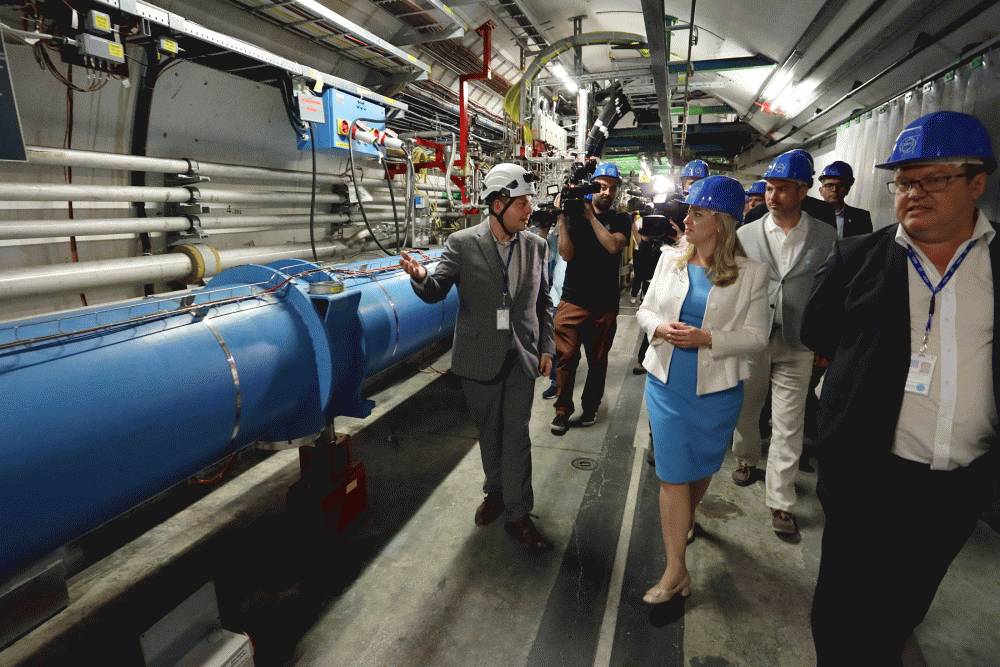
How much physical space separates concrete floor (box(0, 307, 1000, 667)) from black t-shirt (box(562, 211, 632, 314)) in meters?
1.05

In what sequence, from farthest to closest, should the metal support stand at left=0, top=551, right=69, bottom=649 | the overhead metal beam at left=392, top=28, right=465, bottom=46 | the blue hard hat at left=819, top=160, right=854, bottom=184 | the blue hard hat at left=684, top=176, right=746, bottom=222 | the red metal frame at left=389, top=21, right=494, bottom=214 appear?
the red metal frame at left=389, top=21, right=494, bottom=214
the overhead metal beam at left=392, top=28, right=465, bottom=46
the blue hard hat at left=819, top=160, right=854, bottom=184
the blue hard hat at left=684, top=176, right=746, bottom=222
the metal support stand at left=0, top=551, right=69, bottom=649

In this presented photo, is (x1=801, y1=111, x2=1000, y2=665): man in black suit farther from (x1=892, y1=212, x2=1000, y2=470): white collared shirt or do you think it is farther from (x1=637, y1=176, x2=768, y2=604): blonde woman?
(x1=637, y1=176, x2=768, y2=604): blonde woman

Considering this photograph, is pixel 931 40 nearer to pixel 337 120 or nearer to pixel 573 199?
pixel 573 199

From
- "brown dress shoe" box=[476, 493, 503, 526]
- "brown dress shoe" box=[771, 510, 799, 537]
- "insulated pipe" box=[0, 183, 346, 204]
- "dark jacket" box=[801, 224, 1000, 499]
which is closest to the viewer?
"dark jacket" box=[801, 224, 1000, 499]

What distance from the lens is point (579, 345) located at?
338 centimetres

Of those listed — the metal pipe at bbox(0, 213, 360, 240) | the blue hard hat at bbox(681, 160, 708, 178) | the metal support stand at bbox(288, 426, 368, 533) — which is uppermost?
the blue hard hat at bbox(681, 160, 708, 178)

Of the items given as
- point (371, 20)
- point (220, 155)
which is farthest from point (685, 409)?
point (371, 20)

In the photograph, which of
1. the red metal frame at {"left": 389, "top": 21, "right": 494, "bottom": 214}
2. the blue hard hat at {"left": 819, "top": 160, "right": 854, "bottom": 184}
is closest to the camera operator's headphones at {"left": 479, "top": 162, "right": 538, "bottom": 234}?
the blue hard hat at {"left": 819, "top": 160, "right": 854, "bottom": 184}

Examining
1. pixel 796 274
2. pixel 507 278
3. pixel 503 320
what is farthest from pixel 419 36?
pixel 796 274

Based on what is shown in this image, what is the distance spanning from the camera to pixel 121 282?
2.35 meters

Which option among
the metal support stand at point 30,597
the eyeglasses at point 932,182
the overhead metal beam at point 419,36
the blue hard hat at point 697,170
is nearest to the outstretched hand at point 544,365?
the eyeglasses at point 932,182

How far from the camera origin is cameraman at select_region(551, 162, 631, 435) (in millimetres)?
3160

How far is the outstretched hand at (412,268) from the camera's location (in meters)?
1.92

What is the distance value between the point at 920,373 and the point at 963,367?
0.08 metres
